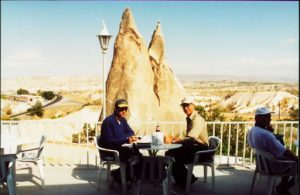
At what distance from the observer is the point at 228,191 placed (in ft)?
14.4

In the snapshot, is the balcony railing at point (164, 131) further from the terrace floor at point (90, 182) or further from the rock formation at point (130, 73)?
the rock formation at point (130, 73)

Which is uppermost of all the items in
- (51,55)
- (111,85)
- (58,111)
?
(51,55)

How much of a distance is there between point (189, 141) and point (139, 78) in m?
12.7

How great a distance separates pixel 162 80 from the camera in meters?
17.6

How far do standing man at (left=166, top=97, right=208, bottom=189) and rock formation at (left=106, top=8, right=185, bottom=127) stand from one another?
1110cm

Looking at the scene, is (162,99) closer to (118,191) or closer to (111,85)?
(111,85)

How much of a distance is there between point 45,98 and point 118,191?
42.4 meters

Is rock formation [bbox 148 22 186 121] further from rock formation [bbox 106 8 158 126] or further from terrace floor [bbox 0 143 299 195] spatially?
terrace floor [bbox 0 143 299 195]

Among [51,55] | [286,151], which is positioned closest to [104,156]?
[286,151]

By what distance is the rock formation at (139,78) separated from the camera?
643 inches

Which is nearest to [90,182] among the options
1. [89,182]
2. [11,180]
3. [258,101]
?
[89,182]

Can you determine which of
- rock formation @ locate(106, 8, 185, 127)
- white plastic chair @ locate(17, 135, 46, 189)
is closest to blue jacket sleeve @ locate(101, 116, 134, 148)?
white plastic chair @ locate(17, 135, 46, 189)

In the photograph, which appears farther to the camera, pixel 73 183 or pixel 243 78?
pixel 243 78

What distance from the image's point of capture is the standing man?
4.14m
